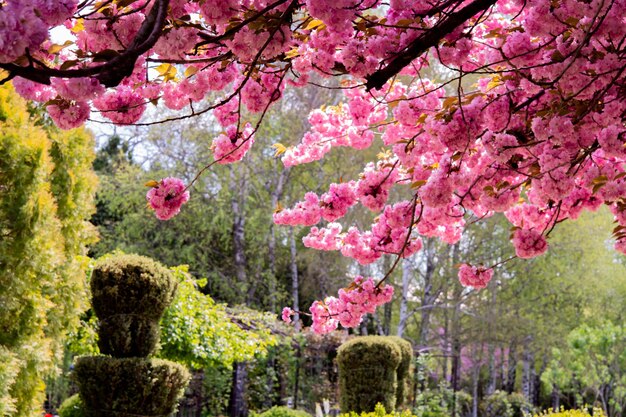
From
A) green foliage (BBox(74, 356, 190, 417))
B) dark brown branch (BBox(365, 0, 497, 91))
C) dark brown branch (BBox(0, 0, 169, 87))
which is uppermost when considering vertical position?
dark brown branch (BBox(365, 0, 497, 91))

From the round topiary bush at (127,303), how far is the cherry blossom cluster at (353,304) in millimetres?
2128

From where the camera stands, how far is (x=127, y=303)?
6043mm

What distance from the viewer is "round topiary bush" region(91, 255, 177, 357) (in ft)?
19.8

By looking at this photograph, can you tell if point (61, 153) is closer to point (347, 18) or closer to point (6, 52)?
point (347, 18)

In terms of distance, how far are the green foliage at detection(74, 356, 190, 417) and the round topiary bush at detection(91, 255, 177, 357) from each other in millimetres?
171

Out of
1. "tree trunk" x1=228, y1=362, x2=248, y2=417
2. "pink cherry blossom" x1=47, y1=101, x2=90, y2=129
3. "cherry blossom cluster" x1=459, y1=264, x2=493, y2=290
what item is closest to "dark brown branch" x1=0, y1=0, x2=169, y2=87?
"pink cherry blossom" x1=47, y1=101, x2=90, y2=129

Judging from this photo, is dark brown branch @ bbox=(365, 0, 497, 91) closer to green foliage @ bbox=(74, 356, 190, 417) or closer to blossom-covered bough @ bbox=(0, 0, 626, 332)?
blossom-covered bough @ bbox=(0, 0, 626, 332)

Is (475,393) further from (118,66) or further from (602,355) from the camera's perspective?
(118,66)

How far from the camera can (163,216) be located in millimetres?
3248

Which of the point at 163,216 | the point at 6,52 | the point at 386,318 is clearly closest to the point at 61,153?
the point at 163,216

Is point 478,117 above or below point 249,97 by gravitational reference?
below

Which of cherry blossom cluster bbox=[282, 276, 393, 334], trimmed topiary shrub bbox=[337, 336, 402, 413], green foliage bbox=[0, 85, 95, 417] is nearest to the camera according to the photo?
cherry blossom cluster bbox=[282, 276, 393, 334]

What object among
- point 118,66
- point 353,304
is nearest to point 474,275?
point 353,304

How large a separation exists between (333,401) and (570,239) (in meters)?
7.94
